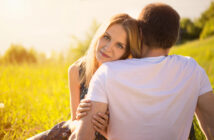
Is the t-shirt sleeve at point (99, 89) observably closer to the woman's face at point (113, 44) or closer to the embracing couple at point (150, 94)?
the embracing couple at point (150, 94)

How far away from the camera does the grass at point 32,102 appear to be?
8.38 feet

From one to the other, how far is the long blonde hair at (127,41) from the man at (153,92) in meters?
0.22

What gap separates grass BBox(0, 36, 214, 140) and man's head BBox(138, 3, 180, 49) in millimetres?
1495

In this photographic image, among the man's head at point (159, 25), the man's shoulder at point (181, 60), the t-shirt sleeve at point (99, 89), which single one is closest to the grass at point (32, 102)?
the t-shirt sleeve at point (99, 89)

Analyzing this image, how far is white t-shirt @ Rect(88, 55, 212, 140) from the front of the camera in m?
1.43

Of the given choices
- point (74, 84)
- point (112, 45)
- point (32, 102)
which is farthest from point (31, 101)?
point (112, 45)

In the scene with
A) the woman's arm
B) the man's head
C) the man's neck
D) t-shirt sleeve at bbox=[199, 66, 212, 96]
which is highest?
the man's head

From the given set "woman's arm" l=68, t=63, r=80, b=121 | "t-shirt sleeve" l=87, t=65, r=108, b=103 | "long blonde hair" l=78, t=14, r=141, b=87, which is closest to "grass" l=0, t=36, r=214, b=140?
"woman's arm" l=68, t=63, r=80, b=121

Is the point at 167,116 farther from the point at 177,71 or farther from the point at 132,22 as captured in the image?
the point at 132,22

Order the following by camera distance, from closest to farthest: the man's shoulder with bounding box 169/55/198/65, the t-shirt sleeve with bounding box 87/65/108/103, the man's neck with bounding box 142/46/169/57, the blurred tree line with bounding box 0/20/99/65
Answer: the t-shirt sleeve with bounding box 87/65/108/103 < the man's shoulder with bounding box 169/55/198/65 < the man's neck with bounding box 142/46/169/57 < the blurred tree line with bounding box 0/20/99/65

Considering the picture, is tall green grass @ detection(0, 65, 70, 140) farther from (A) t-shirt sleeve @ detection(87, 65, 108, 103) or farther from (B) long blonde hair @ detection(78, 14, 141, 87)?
(A) t-shirt sleeve @ detection(87, 65, 108, 103)

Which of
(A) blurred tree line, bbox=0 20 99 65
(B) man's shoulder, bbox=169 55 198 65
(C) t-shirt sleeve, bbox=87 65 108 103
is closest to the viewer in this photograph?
(C) t-shirt sleeve, bbox=87 65 108 103

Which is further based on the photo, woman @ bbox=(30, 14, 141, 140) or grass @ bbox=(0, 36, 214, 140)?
grass @ bbox=(0, 36, 214, 140)

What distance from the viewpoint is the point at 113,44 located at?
6.60 ft
